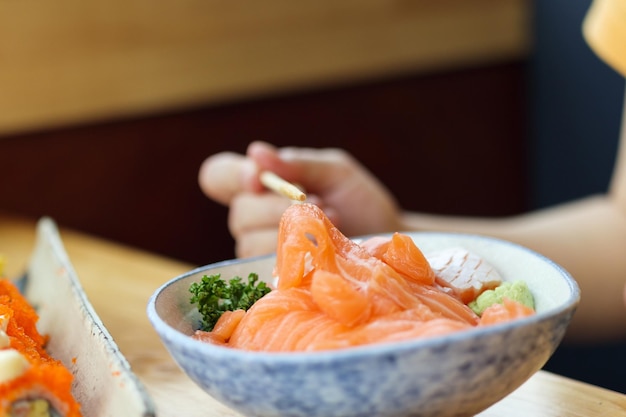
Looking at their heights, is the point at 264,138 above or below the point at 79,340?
below

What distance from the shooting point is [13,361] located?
0.70 m

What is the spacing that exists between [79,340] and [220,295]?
18cm

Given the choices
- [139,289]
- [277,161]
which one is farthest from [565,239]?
[139,289]

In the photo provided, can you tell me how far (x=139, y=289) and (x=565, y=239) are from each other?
0.95 m

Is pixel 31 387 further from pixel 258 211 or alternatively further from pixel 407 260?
pixel 258 211

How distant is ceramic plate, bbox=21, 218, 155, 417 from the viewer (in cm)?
72

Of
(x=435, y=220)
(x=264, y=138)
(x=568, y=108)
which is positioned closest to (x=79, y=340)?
(x=435, y=220)

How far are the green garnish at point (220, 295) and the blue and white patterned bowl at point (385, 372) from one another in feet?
0.38

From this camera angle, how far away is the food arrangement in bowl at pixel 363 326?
66 cm

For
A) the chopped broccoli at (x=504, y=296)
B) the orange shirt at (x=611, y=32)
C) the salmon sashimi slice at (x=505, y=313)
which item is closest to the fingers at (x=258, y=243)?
the chopped broccoli at (x=504, y=296)

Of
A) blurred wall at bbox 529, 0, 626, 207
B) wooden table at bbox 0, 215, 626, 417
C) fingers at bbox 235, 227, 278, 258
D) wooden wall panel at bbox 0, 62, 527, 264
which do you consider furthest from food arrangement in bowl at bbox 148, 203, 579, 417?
blurred wall at bbox 529, 0, 626, 207

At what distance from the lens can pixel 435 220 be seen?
195 centimetres

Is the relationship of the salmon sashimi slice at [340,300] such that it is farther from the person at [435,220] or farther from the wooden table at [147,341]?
the person at [435,220]

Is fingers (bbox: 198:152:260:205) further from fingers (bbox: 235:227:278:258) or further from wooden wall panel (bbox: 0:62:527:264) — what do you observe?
wooden wall panel (bbox: 0:62:527:264)
